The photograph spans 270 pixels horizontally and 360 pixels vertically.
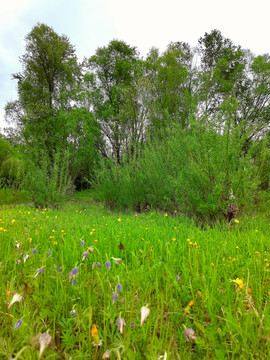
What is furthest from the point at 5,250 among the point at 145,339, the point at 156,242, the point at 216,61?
the point at 216,61

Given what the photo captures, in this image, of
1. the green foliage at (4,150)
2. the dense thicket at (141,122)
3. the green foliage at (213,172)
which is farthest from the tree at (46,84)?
the green foliage at (213,172)

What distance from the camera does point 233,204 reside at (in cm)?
407

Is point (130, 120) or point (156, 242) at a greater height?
point (130, 120)

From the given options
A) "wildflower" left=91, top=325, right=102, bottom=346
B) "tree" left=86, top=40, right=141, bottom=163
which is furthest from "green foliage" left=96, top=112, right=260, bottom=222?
"tree" left=86, top=40, right=141, bottom=163

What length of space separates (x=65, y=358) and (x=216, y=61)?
21.6 m

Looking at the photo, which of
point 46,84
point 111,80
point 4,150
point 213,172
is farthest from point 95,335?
point 111,80

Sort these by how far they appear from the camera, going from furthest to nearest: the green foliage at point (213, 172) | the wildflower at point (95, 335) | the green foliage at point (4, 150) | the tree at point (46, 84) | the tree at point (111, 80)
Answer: the tree at point (111, 80) → the green foliage at point (4, 150) → the tree at point (46, 84) → the green foliage at point (213, 172) → the wildflower at point (95, 335)

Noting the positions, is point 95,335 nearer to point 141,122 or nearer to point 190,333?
point 190,333

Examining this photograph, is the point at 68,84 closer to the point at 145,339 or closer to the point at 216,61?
the point at 216,61

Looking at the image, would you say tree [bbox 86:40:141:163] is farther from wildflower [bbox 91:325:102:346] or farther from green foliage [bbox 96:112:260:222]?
wildflower [bbox 91:325:102:346]

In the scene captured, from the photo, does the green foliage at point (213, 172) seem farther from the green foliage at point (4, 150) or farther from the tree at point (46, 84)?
the green foliage at point (4, 150)

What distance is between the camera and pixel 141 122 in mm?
15219

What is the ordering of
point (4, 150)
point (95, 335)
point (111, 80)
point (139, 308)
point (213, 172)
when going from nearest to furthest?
point (95, 335), point (139, 308), point (213, 172), point (4, 150), point (111, 80)

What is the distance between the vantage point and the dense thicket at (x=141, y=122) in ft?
14.4
